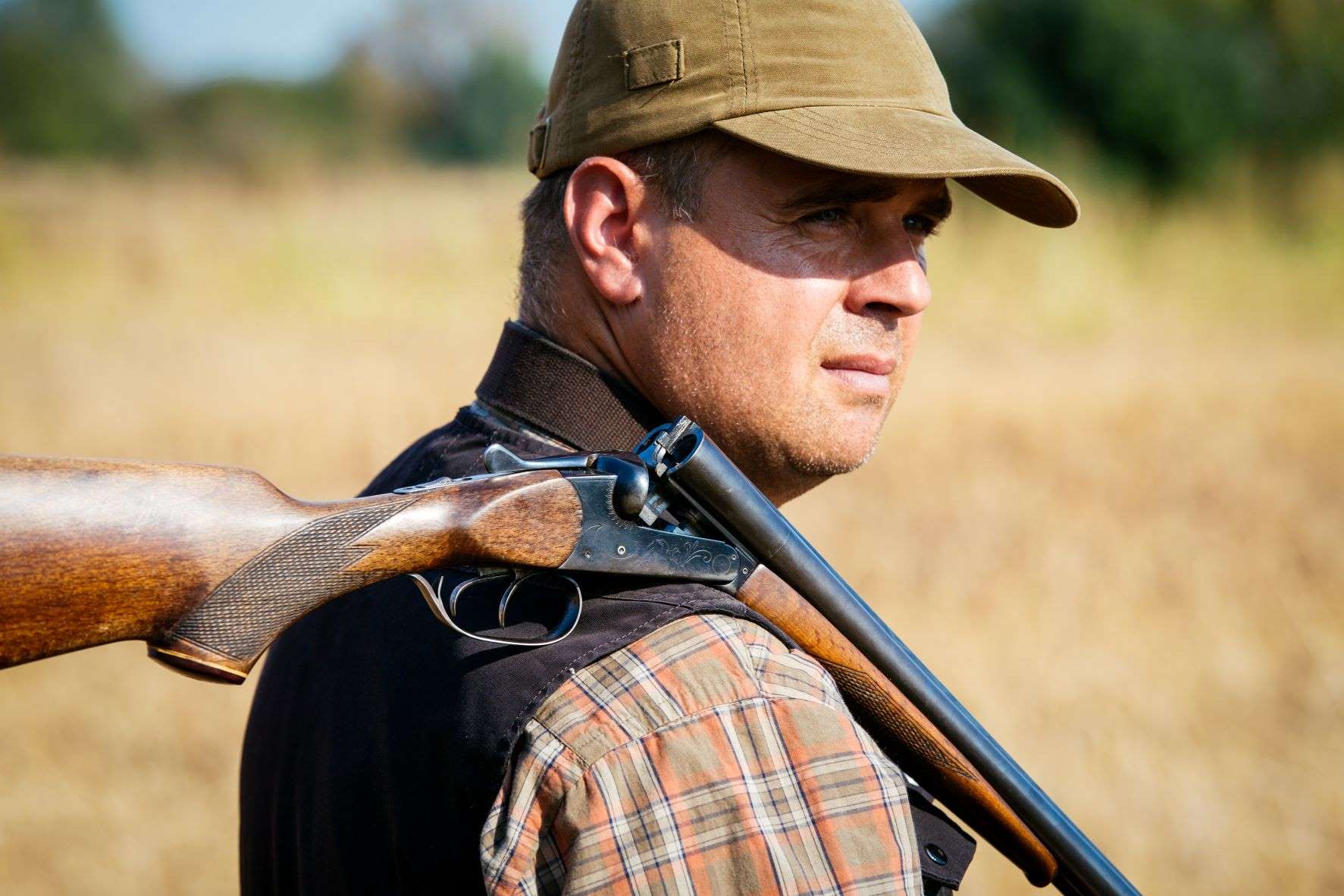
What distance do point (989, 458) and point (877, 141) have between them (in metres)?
6.69

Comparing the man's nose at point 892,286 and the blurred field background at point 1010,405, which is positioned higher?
the man's nose at point 892,286

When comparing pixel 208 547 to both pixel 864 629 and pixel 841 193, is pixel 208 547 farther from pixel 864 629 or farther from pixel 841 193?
pixel 841 193

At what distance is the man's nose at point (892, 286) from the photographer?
1926mm

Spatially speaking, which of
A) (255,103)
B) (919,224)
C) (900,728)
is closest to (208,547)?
(900,728)

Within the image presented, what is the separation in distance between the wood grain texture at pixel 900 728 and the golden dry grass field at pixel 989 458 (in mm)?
2617

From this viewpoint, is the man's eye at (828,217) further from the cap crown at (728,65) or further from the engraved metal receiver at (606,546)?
the engraved metal receiver at (606,546)

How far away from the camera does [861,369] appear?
1.93 m

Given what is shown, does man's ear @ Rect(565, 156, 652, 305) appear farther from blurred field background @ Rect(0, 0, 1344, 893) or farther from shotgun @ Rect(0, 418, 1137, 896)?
blurred field background @ Rect(0, 0, 1344, 893)

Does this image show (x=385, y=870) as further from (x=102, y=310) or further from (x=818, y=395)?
(x=102, y=310)

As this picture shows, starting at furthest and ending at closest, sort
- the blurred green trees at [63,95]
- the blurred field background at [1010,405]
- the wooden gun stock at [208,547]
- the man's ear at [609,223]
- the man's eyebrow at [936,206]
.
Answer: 1. the blurred green trees at [63,95]
2. the blurred field background at [1010,405]
3. the man's eyebrow at [936,206]
4. the man's ear at [609,223]
5. the wooden gun stock at [208,547]

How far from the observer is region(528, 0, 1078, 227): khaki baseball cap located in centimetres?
176

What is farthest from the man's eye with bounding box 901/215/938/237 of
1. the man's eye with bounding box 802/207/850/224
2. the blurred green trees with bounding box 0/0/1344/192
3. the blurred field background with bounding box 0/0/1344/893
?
the blurred green trees with bounding box 0/0/1344/192

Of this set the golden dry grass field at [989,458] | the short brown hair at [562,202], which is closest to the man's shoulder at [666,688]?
the short brown hair at [562,202]

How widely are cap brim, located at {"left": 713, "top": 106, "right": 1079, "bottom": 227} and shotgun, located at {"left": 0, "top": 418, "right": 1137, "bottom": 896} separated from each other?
1.55 feet
